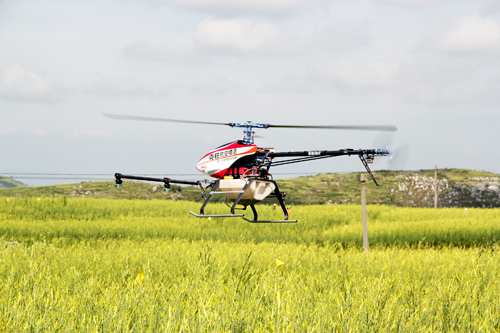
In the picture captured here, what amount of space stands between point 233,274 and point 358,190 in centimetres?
3215

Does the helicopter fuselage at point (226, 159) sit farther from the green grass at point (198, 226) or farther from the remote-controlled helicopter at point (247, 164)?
the green grass at point (198, 226)

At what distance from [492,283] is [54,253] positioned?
8960 millimetres

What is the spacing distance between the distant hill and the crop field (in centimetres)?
→ 1009

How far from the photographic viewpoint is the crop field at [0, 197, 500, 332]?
14.6 ft

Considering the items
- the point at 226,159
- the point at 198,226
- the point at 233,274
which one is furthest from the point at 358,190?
the point at 226,159

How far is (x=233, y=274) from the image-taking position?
8133 millimetres

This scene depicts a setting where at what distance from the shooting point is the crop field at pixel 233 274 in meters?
4.44

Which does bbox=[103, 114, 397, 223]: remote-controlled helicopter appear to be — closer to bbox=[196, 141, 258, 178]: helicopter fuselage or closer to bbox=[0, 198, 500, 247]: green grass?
bbox=[196, 141, 258, 178]: helicopter fuselage

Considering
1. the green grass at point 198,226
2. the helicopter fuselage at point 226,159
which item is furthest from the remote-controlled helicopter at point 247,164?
the green grass at point 198,226

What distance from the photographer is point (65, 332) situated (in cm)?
400

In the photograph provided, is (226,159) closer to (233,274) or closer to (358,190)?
(233,274)

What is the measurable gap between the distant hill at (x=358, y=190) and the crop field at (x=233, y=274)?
10.1 m

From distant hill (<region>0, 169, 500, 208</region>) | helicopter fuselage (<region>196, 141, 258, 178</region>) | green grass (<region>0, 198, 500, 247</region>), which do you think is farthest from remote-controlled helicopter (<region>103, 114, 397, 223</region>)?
distant hill (<region>0, 169, 500, 208</region>)

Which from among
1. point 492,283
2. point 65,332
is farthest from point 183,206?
point 65,332
